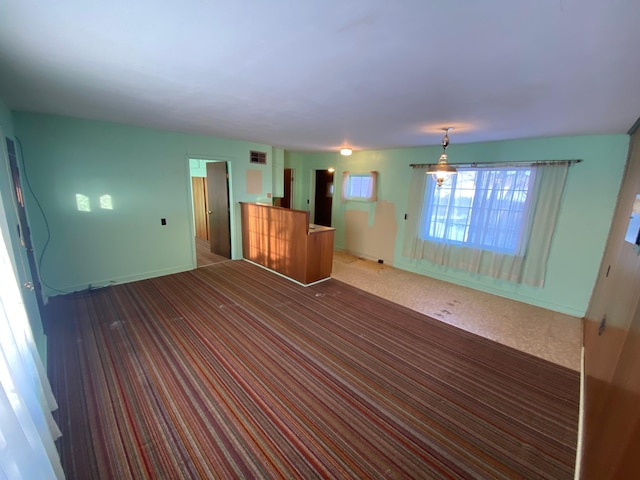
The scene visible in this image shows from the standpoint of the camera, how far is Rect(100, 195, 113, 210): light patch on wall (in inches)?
145

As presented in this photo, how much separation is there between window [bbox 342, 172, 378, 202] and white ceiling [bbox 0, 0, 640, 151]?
107 inches

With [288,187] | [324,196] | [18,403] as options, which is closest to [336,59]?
[18,403]

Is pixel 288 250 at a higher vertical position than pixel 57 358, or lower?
higher

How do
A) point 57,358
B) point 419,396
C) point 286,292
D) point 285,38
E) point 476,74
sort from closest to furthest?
point 285,38 → point 476,74 → point 419,396 → point 57,358 → point 286,292

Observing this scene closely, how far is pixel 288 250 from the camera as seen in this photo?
177 inches

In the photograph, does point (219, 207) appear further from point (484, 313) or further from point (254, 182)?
point (484, 313)

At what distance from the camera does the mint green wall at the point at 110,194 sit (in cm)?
325

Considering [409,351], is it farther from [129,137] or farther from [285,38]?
[129,137]

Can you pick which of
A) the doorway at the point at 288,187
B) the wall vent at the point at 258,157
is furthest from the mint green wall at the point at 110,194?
the doorway at the point at 288,187

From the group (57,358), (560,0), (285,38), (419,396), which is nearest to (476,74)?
(560,0)

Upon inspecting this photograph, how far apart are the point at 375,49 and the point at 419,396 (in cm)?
252

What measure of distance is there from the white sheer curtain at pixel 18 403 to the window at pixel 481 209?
505 cm

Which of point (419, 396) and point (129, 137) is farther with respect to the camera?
point (129, 137)

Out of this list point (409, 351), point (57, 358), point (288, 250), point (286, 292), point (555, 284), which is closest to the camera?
point (57, 358)
